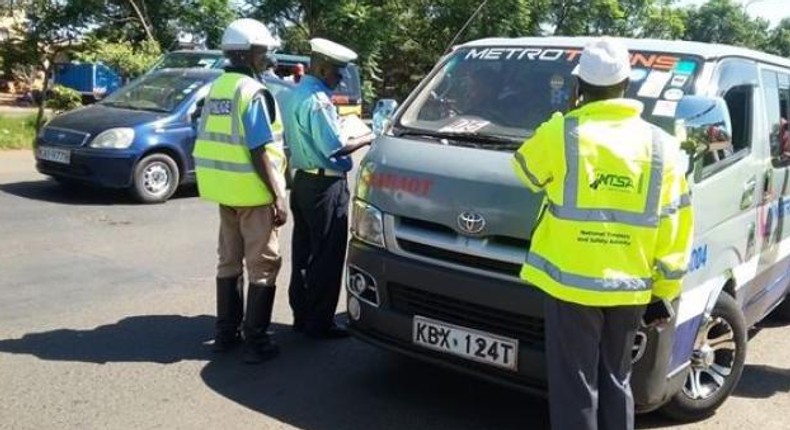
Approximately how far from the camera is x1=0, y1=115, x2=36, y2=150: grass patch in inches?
546

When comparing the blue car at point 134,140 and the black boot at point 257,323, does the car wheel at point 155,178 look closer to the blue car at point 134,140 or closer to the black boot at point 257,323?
the blue car at point 134,140

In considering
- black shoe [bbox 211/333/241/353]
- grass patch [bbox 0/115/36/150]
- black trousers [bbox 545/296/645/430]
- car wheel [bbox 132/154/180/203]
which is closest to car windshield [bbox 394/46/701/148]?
black trousers [bbox 545/296/645/430]

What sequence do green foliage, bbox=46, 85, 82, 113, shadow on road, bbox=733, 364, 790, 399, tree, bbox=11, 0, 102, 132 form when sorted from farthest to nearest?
tree, bbox=11, 0, 102, 132, green foliage, bbox=46, 85, 82, 113, shadow on road, bbox=733, 364, 790, 399

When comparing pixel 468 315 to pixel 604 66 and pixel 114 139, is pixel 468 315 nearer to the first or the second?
pixel 604 66

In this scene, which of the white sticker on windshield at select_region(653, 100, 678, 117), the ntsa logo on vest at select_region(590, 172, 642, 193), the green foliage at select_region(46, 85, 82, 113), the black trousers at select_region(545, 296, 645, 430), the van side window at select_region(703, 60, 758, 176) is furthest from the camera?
the green foliage at select_region(46, 85, 82, 113)

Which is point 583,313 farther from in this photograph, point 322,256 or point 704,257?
point 322,256

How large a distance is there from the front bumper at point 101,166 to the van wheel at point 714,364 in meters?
7.00

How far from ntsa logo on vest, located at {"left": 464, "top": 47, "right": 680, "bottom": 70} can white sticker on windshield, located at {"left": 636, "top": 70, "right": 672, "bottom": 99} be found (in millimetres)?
55

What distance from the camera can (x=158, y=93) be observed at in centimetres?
1048

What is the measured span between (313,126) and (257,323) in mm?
1170

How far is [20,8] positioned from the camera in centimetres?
2077

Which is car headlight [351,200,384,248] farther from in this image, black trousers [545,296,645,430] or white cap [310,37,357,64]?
black trousers [545,296,645,430]

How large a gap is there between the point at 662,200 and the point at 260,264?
8.10ft

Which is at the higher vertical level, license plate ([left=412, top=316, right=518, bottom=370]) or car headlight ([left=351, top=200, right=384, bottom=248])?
car headlight ([left=351, top=200, right=384, bottom=248])
